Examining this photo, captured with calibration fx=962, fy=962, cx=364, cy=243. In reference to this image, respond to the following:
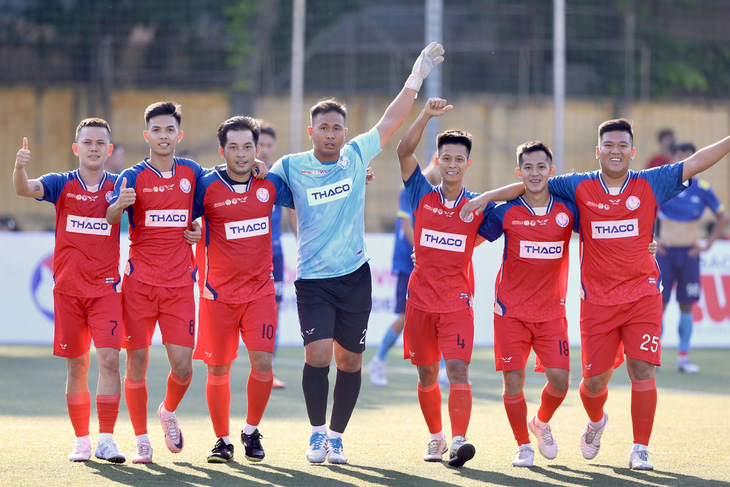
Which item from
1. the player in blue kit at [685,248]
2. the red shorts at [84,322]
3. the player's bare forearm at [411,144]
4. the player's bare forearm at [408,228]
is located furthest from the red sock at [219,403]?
the player in blue kit at [685,248]

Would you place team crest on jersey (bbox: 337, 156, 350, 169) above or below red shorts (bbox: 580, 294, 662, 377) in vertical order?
above

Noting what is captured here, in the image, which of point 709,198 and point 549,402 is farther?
point 709,198

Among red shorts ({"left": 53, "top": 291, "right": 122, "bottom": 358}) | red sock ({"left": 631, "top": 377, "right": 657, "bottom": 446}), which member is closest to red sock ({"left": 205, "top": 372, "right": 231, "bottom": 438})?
red shorts ({"left": 53, "top": 291, "right": 122, "bottom": 358})

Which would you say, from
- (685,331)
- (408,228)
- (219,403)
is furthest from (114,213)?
(685,331)

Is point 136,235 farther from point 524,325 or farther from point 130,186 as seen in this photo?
point 524,325

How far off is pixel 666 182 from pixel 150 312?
310cm

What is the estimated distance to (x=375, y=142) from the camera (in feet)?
19.5

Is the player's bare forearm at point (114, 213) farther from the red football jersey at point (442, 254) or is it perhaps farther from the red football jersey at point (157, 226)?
the red football jersey at point (442, 254)

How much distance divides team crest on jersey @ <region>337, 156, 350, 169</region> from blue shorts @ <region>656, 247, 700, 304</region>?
5404 millimetres

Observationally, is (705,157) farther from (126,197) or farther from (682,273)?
(682,273)

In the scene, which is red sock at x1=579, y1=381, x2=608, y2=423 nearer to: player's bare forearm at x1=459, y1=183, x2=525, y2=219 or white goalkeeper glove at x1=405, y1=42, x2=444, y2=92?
player's bare forearm at x1=459, y1=183, x2=525, y2=219

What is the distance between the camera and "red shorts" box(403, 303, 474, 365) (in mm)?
5594

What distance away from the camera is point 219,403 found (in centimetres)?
564

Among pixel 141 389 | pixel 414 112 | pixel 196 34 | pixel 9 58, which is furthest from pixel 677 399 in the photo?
pixel 9 58
